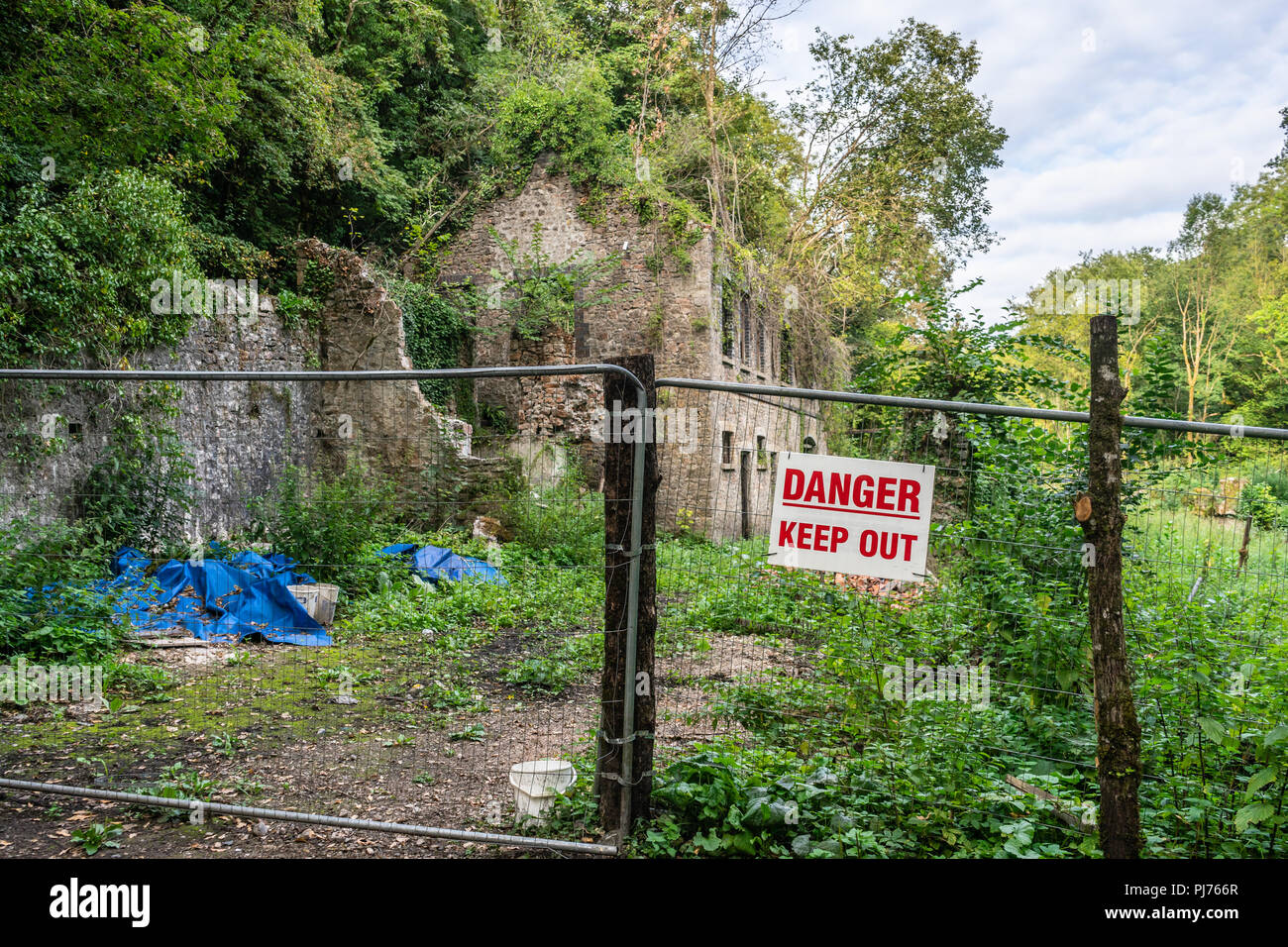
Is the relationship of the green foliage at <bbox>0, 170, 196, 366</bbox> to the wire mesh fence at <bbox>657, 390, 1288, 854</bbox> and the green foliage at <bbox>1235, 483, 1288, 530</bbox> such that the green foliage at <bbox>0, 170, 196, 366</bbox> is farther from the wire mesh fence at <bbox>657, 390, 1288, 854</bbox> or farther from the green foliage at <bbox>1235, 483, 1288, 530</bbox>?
the green foliage at <bbox>1235, 483, 1288, 530</bbox>

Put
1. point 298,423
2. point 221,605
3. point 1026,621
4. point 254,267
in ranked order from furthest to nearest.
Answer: point 254,267, point 298,423, point 221,605, point 1026,621

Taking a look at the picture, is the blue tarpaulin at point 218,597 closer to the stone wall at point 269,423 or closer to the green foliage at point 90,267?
the stone wall at point 269,423

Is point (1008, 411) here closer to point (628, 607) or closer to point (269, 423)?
point (628, 607)

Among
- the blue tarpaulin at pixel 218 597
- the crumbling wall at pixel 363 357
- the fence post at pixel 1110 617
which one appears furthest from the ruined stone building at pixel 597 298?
the fence post at pixel 1110 617

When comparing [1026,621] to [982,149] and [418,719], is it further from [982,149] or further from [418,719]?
[982,149]

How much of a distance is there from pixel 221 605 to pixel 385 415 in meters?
7.65

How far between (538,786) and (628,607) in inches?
41.7

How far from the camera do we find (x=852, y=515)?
3.58m

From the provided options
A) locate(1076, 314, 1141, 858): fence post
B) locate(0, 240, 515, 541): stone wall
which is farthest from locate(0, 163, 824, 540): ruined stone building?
locate(1076, 314, 1141, 858): fence post

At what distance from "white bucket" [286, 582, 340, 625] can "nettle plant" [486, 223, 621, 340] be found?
39.6 feet

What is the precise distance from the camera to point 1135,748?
3.10 meters

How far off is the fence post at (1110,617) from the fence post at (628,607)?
1854 mm

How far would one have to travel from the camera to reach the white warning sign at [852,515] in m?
3.52

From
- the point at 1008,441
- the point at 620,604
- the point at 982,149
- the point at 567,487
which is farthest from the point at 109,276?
the point at 982,149
